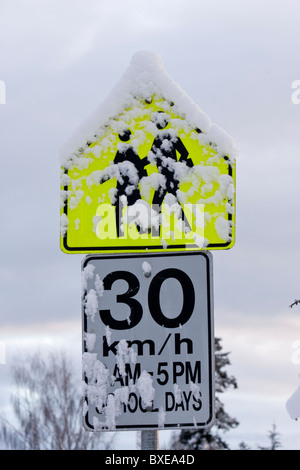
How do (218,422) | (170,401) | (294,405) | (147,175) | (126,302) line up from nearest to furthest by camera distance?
(170,401) → (126,302) → (147,175) → (294,405) → (218,422)

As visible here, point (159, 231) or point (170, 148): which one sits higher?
point (170, 148)

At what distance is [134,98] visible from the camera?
13.5 ft

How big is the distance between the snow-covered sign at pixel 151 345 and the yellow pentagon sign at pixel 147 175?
129 millimetres

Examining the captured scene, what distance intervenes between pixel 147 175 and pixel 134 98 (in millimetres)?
400

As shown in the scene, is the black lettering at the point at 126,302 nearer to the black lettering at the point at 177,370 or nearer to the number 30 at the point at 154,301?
the number 30 at the point at 154,301

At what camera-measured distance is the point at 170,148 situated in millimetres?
4000

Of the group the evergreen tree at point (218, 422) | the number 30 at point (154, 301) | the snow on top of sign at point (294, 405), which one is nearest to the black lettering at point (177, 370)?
the number 30 at point (154, 301)

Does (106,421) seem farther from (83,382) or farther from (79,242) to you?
(79,242)

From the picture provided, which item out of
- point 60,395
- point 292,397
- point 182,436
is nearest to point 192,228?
point 292,397

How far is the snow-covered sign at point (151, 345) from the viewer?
3.76 meters

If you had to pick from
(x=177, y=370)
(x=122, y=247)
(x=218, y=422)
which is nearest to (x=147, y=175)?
(x=122, y=247)

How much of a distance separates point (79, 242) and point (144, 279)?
1.23 feet

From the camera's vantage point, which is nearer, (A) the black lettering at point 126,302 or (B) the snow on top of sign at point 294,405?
(A) the black lettering at point 126,302

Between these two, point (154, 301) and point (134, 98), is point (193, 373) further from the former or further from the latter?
point (134, 98)
